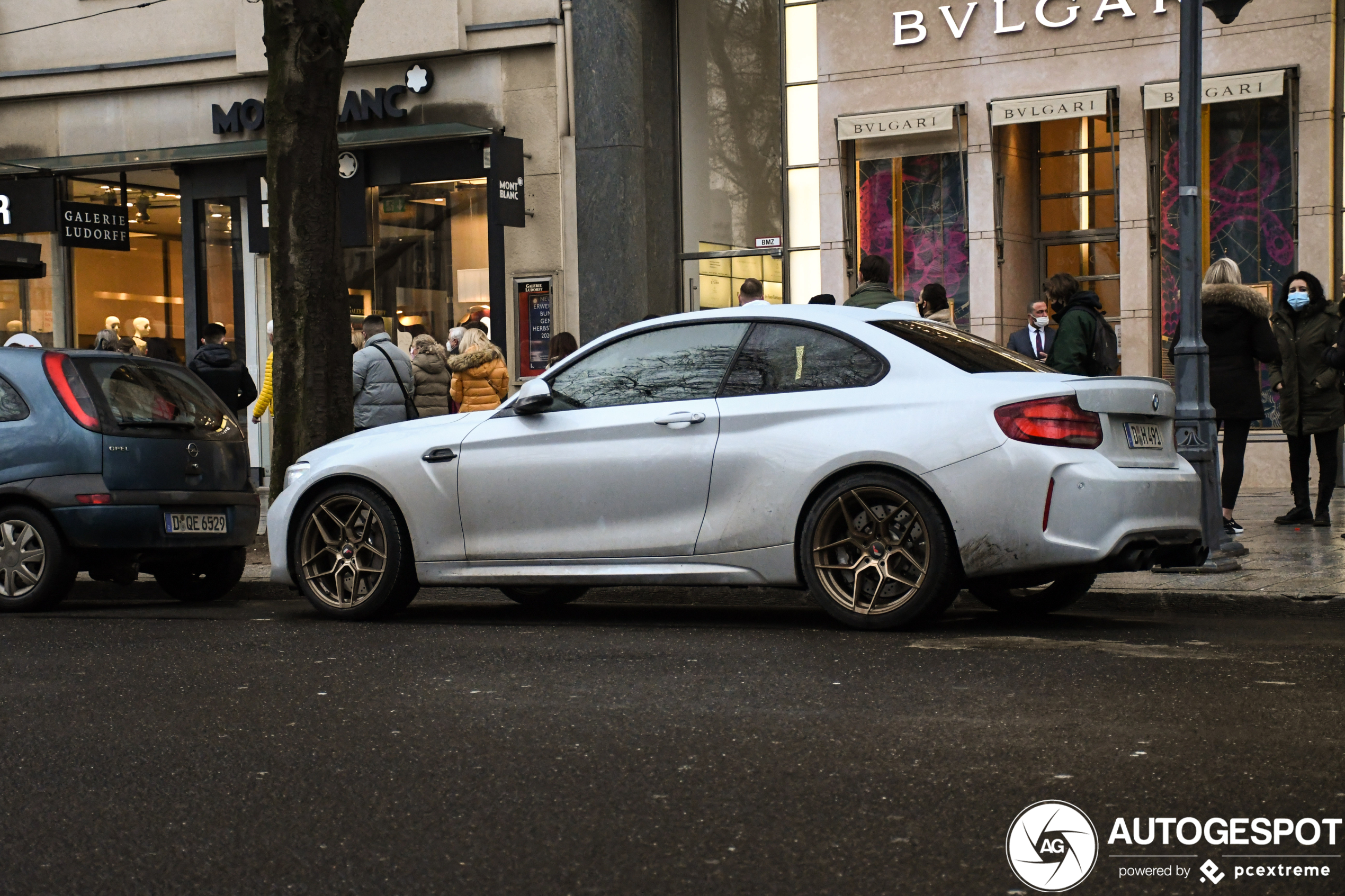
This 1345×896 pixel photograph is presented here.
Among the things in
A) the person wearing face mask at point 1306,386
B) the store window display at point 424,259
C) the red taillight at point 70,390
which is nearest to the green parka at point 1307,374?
the person wearing face mask at point 1306,386

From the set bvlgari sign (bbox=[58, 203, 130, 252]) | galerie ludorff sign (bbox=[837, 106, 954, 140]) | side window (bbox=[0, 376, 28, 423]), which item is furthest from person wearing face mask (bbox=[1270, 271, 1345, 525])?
bvlgari sign (bbox=[58, 203, 130, 252])

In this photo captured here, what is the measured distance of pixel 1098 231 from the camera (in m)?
18.0

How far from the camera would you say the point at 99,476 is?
9.96 m

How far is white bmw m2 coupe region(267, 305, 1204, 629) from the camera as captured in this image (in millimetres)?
7434

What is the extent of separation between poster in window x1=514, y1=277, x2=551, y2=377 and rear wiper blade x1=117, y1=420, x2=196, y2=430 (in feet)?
30.8

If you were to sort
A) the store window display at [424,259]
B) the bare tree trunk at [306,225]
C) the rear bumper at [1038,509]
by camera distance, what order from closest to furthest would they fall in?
the rear bumper at [1038,509], the bare tree trunk at [306,225], the store window display at [424,259]

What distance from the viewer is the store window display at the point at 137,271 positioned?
2238 centimetres

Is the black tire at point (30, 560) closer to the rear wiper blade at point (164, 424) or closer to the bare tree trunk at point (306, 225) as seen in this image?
the rear wiper blade at point (164, 424)

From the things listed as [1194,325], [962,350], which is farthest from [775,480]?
[1194,325]

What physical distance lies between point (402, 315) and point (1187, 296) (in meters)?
12.5

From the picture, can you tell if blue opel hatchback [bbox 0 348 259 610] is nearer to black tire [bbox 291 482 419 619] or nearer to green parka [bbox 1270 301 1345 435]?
black tire [bbox 291 482 419 619]

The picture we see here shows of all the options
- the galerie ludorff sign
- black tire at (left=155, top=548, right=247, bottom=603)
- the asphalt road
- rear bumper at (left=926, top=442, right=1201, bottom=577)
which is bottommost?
black tire at (left=155, top=548, right=247, bottom=603)

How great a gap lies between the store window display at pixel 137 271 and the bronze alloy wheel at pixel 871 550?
16.1 m
